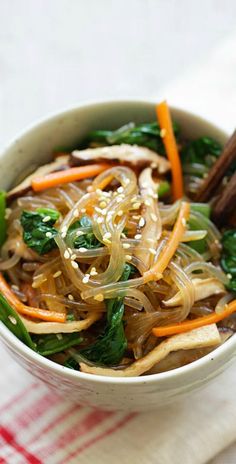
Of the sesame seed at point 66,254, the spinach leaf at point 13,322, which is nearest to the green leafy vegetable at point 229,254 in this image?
the sesame seed at point 66,254

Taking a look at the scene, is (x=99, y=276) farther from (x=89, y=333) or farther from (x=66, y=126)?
(x=66, y=126)

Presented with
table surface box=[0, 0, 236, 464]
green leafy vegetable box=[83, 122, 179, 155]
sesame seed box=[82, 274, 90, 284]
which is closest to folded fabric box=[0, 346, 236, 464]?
sesame seed box=[82, 274, 90, 284]

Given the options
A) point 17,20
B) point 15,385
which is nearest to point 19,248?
point 15,385

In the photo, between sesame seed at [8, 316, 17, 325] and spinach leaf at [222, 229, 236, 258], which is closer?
sesame seed at [8, 316, 17, 325]

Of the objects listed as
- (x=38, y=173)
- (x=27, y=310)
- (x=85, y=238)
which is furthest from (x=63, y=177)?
(x=27, y=310)

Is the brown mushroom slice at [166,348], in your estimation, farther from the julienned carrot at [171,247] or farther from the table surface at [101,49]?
the table surface at [101,49]

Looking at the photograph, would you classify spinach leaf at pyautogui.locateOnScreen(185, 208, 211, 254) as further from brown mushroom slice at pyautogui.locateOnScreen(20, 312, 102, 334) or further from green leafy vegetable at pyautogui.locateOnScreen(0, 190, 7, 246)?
green leafy vegetable at pyautogui.locateOnScreen(0, 190, 7, 246)
